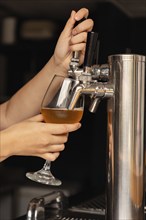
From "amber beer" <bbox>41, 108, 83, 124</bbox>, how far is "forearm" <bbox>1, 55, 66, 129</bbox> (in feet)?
1.04

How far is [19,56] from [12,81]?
8cm

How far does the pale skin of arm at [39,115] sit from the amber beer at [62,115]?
17 mm

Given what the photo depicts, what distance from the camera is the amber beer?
905 millimetres

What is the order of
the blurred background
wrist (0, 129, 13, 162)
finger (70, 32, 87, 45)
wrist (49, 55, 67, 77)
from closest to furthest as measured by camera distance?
wrist (0, 129, 13, 162), finger (70, 32, 87, 45), wrist (49, 55, 67, 77), the blurred background

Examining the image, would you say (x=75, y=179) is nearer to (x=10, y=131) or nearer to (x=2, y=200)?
(x=2, y=200)

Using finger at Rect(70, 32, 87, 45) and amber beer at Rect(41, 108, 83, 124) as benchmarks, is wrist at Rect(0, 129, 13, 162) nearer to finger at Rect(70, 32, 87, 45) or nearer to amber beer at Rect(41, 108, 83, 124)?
amber beer at Rect(41, 108, 83, 124)

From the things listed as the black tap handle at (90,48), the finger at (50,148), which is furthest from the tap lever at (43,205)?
the black tap handle at (90,48)

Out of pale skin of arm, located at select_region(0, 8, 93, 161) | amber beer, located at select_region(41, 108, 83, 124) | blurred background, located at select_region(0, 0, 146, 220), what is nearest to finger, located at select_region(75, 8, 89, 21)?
pale skin of arm, located at select_region(0, 8, 93, 161)

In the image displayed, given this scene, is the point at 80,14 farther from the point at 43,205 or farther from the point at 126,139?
the point at 43,205

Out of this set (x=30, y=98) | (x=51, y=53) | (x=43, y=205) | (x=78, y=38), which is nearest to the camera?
(x=78, y=38)

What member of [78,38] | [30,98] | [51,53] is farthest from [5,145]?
[51,53]

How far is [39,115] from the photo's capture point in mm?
964

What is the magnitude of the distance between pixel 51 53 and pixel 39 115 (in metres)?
0.59

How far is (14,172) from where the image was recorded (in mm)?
1523
